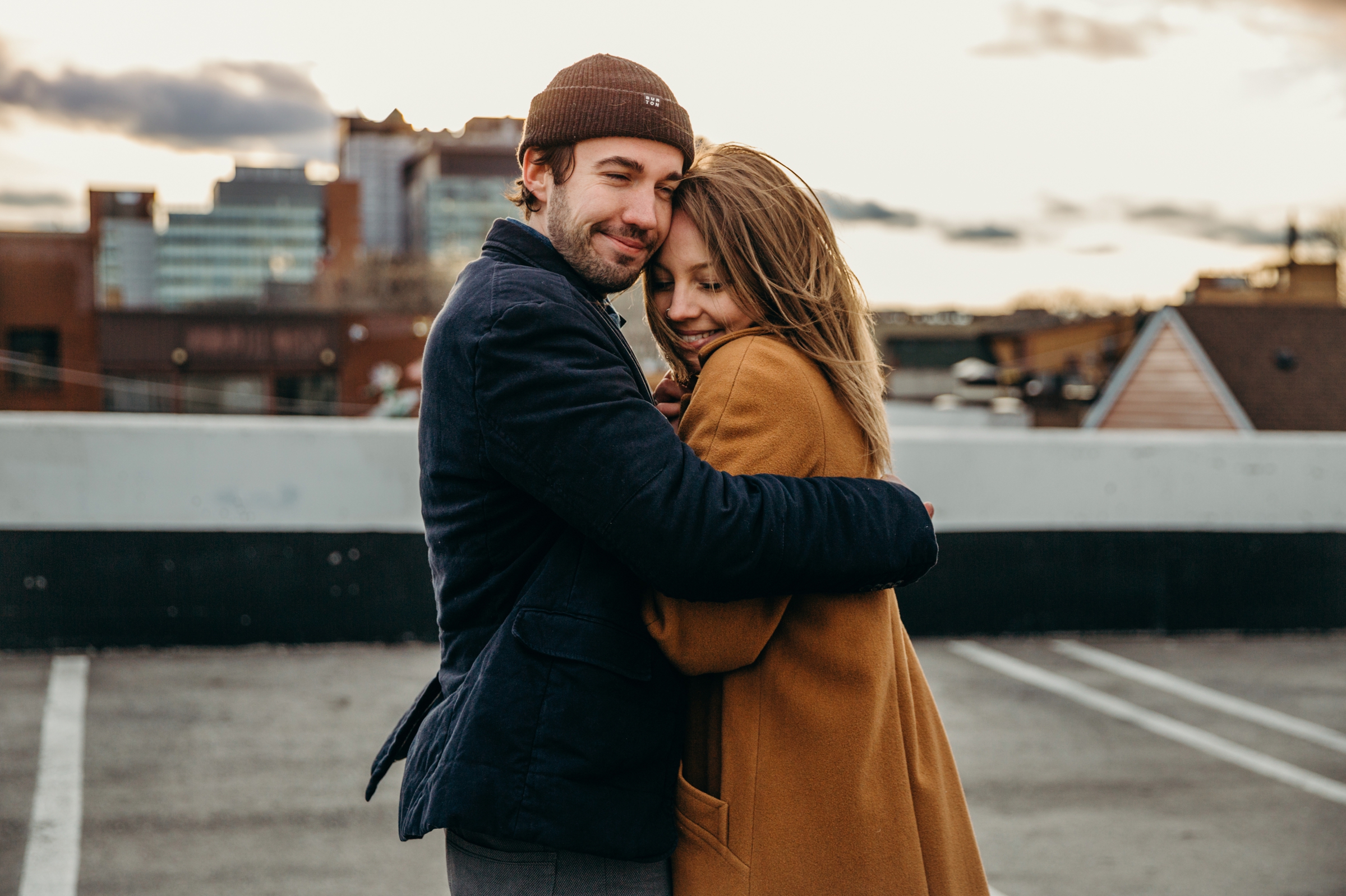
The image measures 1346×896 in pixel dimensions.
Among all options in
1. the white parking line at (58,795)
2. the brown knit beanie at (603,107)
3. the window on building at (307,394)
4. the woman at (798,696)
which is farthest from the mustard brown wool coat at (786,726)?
the window on building at (307,394)

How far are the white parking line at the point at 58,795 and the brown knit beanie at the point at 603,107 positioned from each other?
3089 mm

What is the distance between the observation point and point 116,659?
6.22 metres

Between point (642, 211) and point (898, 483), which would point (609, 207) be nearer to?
point (642, 211)

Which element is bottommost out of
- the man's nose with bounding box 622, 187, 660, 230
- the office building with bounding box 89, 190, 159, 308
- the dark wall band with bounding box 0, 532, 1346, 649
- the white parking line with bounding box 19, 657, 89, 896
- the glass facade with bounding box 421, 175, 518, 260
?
the white parking line with bounding box 19, 657, 89, 896

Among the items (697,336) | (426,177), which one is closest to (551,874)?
(697,336)

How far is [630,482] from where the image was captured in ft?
5.21

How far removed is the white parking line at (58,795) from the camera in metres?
3.72

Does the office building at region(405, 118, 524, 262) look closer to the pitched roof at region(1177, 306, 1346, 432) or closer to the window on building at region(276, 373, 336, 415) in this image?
the window on building at region(276, 373, 336, 415)

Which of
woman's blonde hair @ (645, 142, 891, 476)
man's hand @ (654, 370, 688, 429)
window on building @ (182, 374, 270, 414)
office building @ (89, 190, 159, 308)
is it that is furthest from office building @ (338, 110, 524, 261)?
woman's blonde hair @ (645, 142, 891, 476)

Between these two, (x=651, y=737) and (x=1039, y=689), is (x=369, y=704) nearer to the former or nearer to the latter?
(x=1039, y=689)

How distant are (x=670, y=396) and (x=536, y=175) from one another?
50 centimetres

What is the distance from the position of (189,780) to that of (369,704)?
1152 mm

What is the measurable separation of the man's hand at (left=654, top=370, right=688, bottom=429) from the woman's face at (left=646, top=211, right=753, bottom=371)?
11 centimetres

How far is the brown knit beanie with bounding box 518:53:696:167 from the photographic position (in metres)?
1.87
